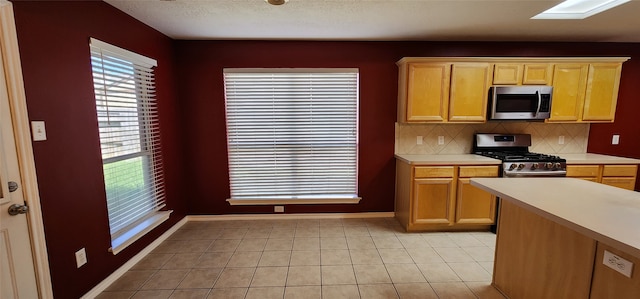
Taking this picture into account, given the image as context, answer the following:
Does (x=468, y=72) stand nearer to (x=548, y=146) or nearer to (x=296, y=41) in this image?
(x=548, y=146)

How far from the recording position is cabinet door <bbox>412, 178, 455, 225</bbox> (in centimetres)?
289

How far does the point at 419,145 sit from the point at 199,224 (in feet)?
10.1

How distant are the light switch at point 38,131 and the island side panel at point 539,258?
123 inches

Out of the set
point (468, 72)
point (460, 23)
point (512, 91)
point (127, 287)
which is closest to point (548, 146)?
point (512, 91)

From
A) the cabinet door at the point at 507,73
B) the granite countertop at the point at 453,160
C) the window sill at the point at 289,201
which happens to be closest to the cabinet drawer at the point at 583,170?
the granite countertop at the point at 453,160

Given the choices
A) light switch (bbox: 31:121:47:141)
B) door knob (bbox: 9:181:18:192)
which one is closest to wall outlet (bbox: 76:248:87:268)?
door knob (bbox: 9:181:18:192)

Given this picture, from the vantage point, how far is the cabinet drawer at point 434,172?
287 centimetres

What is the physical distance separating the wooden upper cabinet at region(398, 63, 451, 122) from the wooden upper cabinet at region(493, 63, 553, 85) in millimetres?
585

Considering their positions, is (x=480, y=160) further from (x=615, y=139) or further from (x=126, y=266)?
(x=126, y=266)

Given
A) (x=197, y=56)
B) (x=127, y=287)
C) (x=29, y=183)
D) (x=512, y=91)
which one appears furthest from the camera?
(x=197, y=56)

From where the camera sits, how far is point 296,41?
315 cm

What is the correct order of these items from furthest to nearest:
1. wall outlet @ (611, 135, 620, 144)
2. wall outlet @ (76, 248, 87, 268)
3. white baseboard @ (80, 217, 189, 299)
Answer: wall outlet @ (611, 135, 620, 144)
white baseboard @ (80, 217, 189, 299)
wall outlet @ (76, 248, 87, 268)

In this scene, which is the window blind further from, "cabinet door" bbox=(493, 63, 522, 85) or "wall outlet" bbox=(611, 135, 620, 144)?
"wall outlet" bbox=(611, 135, 620, 144)

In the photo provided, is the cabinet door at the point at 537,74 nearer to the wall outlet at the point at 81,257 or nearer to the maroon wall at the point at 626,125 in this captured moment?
the maroon wall at the point at 626,125
